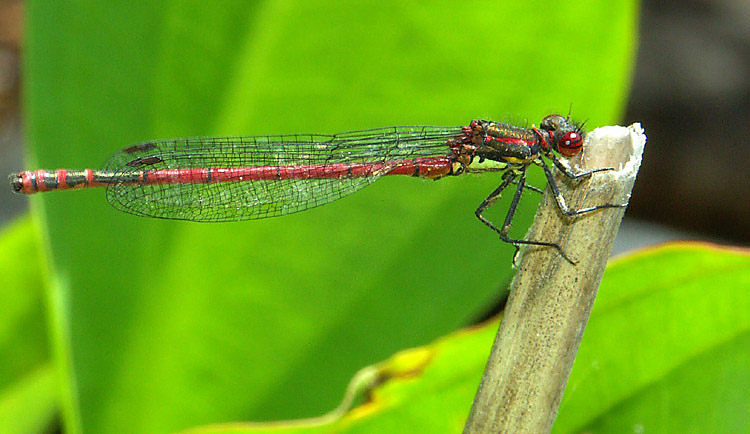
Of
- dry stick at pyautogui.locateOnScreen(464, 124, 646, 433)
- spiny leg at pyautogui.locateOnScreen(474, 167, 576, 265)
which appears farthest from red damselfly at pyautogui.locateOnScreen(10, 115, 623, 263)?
dry stick at pyautogui.locateOnScreen(464, 124, 646, 433)

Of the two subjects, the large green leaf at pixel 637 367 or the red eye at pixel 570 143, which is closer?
the large green leaf at pixel 637 367

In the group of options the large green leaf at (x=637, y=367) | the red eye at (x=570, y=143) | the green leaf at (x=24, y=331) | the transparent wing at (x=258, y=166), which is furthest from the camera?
the green leaf at (x=24, y=331)

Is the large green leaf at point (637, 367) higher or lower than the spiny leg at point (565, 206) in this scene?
lower

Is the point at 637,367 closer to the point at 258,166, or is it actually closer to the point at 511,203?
the point at 511,203

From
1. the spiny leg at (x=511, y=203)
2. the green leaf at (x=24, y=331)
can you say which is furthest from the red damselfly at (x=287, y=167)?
the green leaf at (x=24, y=331)

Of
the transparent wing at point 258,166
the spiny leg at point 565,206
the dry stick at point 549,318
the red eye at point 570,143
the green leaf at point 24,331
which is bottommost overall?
the dry stick at point 549,318

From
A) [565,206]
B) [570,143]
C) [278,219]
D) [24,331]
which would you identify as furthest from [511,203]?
[24,331]

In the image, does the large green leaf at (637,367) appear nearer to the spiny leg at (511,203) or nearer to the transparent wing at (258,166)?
the spiny leg at (511,203)
